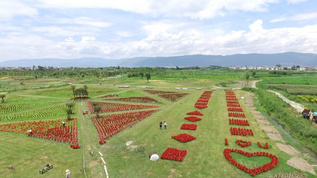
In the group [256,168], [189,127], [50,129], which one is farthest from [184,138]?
[50,129]

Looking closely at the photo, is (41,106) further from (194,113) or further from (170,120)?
(194,113)

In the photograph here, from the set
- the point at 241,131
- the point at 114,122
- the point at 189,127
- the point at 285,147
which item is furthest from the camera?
the point at 114,122

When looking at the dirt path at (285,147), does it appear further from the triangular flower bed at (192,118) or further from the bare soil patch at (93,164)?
the bare soil patch at (93,164)

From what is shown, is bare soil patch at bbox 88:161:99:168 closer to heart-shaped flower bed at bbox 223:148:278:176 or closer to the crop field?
the crop field

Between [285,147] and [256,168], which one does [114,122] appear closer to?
[256,168]

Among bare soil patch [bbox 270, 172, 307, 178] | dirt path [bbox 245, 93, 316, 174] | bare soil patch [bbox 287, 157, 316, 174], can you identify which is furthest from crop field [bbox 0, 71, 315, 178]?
dirt path [bbox 245, 93, 316, 174]

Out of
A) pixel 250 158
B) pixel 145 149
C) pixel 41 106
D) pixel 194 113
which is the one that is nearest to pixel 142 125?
pixel 145 149

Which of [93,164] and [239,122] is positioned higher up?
[239,122]
